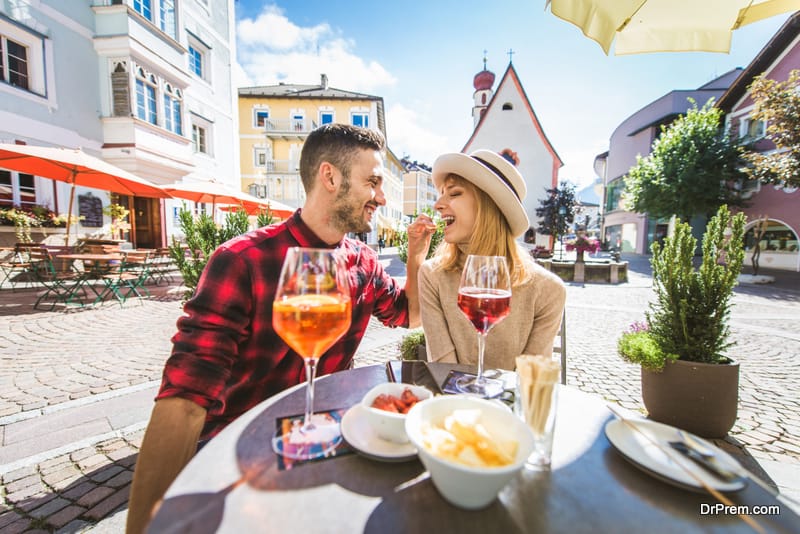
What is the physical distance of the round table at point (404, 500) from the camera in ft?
2.17

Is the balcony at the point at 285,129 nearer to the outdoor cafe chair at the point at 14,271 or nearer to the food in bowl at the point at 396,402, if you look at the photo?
the outdoor cafe chair at the point at 14,271

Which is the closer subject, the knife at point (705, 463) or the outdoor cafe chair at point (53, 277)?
the knife at point (705, 463)

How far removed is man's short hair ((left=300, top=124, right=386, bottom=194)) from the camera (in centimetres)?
205

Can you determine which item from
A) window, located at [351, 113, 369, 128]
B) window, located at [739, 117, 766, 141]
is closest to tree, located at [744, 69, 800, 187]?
window, located at [739, 117, 766, 141]

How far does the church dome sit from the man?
1543 inches

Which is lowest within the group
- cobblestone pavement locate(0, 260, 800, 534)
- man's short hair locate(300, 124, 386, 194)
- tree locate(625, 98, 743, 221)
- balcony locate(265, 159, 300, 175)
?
cobblestone pavement locate(0, 260, 800, 534)

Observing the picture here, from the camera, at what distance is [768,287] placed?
38.2ft

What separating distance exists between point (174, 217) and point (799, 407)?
59.6 feet

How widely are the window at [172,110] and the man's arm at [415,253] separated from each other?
14749 millimetres

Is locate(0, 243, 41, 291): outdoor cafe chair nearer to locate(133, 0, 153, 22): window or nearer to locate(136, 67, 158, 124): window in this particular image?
locate(136, 67, 158, 124): window

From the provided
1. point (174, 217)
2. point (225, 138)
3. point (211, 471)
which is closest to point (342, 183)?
point (211, 471)

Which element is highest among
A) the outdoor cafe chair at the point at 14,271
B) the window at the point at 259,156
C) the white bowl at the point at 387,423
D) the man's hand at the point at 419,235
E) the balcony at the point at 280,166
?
the window at the point at 259,156

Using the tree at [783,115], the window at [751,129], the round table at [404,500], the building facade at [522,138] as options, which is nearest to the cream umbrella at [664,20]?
the round table at [404,500]

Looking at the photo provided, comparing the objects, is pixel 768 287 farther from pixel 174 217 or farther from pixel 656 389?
pixel 174 217
